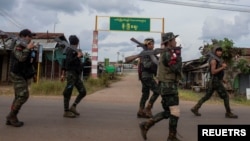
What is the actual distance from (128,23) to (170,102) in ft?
66.0

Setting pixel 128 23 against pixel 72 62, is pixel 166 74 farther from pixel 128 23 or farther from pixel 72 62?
pixel 128 23

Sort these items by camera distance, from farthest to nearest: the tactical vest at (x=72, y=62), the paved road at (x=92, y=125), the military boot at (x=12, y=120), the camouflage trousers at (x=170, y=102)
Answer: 1. the tactical vest at (x=72, y=62)
2. the military boot at (x=12, y=120)
3. the paved road at (x=92, y=125)
4. the camouflage trousers at (x=170, y=102)

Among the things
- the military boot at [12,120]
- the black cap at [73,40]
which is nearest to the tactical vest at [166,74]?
the black cap at [73,40]

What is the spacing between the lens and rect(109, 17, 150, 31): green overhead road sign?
85.6 ft

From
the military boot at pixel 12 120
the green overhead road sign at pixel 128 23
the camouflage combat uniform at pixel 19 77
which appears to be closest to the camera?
the camouflage combat uniform at pixel 19 77

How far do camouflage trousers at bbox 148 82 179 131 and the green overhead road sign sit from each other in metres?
19.8

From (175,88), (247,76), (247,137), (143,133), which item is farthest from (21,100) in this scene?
(247,76)

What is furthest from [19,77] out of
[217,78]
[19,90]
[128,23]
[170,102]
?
[128,23]

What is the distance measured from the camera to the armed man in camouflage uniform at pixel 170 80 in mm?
6324

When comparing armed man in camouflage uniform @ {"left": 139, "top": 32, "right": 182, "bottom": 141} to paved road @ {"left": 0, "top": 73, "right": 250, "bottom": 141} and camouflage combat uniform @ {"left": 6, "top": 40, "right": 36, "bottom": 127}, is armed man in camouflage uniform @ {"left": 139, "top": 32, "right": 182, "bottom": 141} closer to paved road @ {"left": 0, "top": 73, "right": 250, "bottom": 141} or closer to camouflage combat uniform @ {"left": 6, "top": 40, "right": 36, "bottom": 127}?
paved road @ {"left": 0, "top": 73, "right": 250, "bottom": 141}

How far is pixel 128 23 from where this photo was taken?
85.8 feet

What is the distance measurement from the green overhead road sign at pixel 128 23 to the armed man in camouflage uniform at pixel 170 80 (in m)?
19.7

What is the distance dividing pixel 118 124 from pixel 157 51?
2.51m

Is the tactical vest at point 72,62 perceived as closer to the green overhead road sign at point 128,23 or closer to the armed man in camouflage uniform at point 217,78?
the armed man in camouflage uniform at point 217,78
